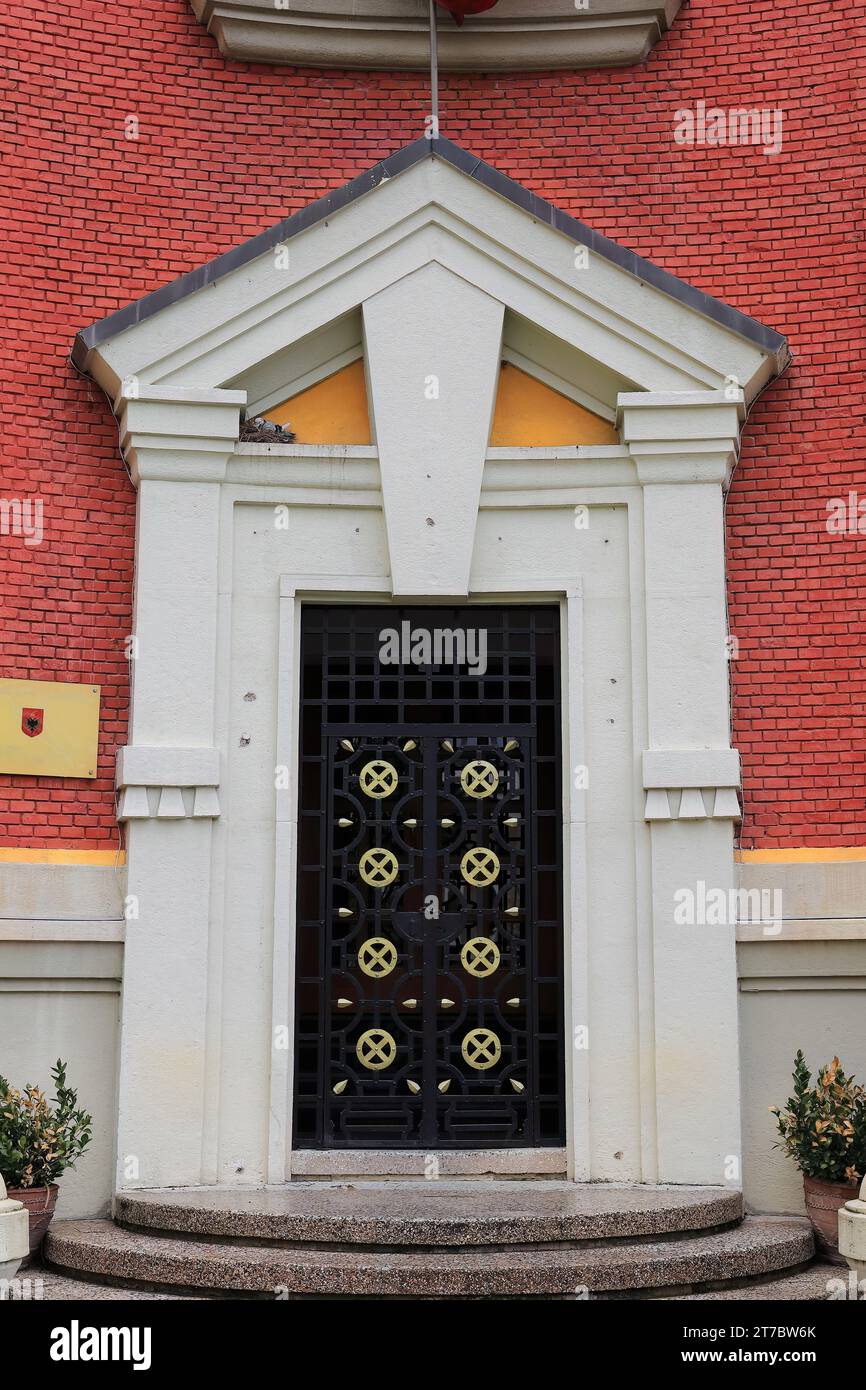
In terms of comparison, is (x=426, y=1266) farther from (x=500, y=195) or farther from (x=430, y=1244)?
(x=500, y=195)

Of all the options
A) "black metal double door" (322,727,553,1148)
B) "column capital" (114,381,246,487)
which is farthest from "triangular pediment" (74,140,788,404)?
"black metal double door" (322,727,553,1148)

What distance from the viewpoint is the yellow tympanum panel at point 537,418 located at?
848cm

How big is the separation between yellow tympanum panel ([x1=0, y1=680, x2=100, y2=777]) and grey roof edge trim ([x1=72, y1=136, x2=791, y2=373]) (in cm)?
181

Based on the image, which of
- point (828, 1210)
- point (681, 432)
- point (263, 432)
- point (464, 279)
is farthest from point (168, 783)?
point (828, 1210)

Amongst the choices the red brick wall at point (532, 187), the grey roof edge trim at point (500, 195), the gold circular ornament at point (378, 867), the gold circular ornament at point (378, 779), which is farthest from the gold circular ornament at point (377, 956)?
the grey roof edge trim at point (500, 195)

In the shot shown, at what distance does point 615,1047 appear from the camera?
7832mm

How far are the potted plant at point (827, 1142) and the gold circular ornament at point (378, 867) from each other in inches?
89.7

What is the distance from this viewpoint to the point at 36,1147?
702 centimetres

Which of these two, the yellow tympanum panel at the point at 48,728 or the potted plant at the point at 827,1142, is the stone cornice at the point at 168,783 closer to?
the yellow tympanum panel at the point at 48,728

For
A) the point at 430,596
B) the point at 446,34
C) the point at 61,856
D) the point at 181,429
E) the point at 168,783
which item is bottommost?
the point at 61,856

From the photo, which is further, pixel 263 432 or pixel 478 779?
pixel 263 432

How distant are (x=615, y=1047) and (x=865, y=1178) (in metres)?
1.57

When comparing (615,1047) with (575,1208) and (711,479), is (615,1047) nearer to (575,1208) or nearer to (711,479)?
(575,1208)

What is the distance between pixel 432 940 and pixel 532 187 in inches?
175
